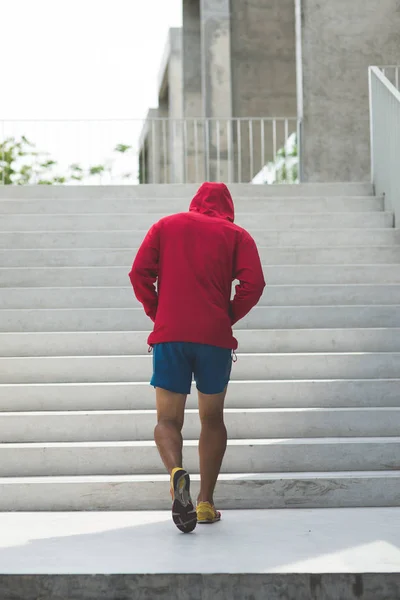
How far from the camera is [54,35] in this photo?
95.1ft

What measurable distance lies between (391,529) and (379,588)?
83 centimetres

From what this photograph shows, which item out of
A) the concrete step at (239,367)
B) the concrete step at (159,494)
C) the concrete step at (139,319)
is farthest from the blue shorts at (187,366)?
the concrete step at (139,319)

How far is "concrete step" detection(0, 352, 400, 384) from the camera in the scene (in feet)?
20.4

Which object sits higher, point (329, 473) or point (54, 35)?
point (54, 35)

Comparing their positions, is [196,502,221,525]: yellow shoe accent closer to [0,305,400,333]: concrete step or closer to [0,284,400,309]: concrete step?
[0,305,400,333]: concrete step

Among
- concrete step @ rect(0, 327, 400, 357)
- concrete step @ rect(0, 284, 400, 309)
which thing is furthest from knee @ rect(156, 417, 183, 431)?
concrete step @ rect(0, 284, 400, 309)

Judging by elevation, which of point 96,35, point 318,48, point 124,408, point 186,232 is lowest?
point 124,408

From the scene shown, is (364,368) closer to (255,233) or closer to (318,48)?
(255,233)

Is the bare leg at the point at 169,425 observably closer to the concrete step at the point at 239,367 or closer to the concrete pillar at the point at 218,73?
the concrete step at the point at 239,367

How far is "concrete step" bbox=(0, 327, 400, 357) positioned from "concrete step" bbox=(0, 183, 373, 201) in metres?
3.55

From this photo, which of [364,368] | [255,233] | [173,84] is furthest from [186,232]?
[173,84]

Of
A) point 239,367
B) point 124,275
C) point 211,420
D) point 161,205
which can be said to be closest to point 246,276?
point 211,420

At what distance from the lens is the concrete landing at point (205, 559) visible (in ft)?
11.6

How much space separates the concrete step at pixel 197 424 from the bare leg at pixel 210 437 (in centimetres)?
118
